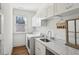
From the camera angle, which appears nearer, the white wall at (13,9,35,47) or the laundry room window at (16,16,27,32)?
the white wall at (13,9,35,47)

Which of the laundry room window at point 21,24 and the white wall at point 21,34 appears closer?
the white wall at point 21,34

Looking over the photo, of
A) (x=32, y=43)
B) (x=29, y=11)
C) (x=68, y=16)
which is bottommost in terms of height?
(x=32, y=43)

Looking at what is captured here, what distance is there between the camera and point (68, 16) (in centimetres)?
210

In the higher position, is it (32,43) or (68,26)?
(68,26)

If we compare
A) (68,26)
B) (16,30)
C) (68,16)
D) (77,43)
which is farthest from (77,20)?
(16,30)

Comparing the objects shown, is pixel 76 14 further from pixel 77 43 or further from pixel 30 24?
pixel 30 24

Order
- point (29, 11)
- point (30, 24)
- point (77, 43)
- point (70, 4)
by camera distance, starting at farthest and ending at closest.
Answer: point (30, 24) < point (29, 11) < point (77, 43) < point (70, 4)

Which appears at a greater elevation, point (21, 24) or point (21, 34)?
point (21, 24)

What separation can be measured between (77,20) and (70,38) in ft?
1.14
